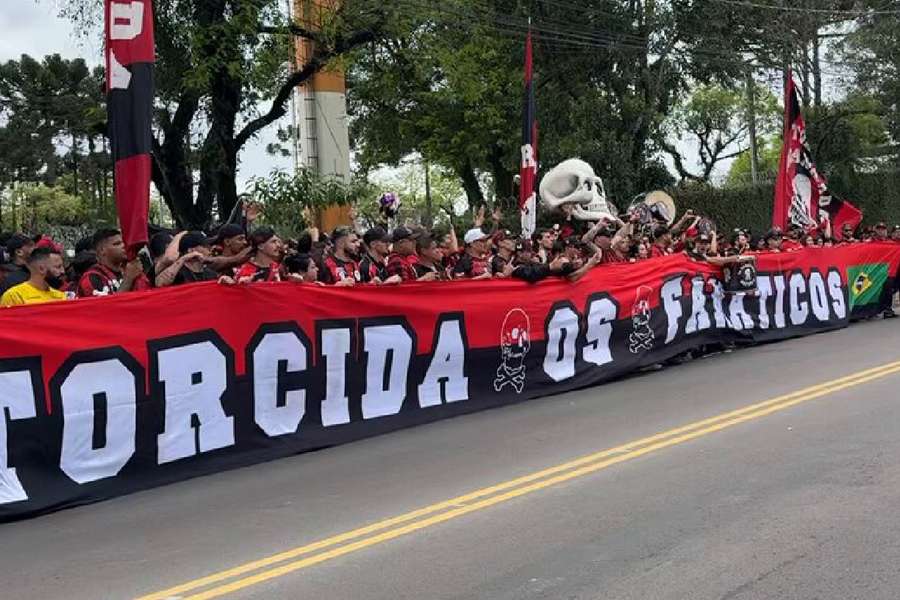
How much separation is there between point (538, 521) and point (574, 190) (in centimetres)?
1691

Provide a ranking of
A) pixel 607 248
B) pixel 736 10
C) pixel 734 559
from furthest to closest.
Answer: pixel 736 10 < pixel 607 248 < pixel 734 559

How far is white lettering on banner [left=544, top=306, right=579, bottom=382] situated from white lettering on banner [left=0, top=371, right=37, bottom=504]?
230 inches

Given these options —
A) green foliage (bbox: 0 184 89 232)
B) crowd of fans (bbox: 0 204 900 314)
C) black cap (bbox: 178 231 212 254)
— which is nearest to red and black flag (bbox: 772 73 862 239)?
crowd of fans (bbox: 0 204 900 314)

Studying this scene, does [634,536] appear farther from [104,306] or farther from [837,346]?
[837,346]

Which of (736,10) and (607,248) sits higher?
(736,10)

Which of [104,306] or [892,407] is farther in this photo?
[892,407]

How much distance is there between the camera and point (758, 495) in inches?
255

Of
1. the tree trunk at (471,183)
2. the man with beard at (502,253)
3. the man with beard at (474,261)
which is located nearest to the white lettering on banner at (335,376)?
the man with beard at (474,261)

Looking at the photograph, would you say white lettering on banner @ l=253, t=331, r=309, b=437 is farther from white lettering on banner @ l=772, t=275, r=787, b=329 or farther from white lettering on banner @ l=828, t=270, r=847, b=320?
white lettering on banner @ l=828, t=270, r=847, b=320

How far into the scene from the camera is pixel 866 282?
18516 millimetres

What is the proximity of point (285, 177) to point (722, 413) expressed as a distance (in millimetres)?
12364

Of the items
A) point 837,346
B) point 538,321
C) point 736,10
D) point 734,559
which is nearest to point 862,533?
point 734,559

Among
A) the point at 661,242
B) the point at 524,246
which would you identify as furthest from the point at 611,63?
the point at 524,246

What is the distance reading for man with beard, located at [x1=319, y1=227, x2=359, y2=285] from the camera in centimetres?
1065
